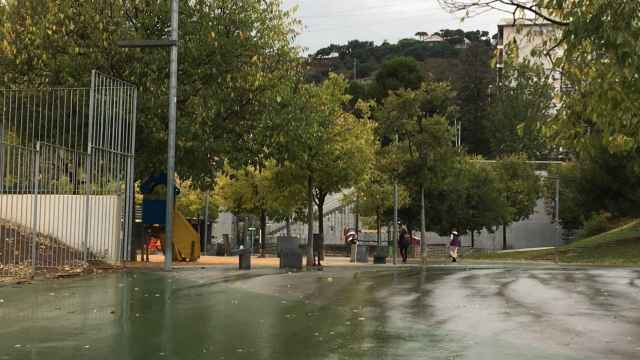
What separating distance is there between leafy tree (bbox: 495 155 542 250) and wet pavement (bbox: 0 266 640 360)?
5372 centimetres

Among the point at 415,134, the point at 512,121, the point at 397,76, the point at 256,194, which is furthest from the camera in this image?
the point at 397,76

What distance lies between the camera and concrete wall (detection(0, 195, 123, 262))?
20.4 meters

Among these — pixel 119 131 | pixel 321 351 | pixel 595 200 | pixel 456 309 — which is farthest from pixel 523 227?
pixel 321 351

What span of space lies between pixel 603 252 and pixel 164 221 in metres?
21.9

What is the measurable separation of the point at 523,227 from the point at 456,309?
216 ft

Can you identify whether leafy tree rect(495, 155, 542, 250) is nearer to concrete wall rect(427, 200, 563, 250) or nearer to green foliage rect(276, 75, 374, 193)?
concrete wall rect(427, 200, 563, 250)

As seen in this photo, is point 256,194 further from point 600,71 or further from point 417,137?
point 600,71

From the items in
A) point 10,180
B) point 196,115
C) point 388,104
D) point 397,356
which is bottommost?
point 397,356

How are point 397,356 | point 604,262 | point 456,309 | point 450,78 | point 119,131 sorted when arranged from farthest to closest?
point 450,78 < point 604,262 < point 119,131 < point 456,309 < point 397,356

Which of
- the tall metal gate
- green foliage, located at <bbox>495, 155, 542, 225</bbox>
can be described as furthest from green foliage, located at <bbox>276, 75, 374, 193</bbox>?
green foliage, located at <bbox>495, 155, 542, 225</bbox>

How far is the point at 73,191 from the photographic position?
20812mm

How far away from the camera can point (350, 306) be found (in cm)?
1394

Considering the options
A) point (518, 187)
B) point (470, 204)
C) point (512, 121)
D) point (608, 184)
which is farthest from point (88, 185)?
point (512, 121)

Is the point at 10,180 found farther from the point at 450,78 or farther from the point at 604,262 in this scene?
the point at 450,78
